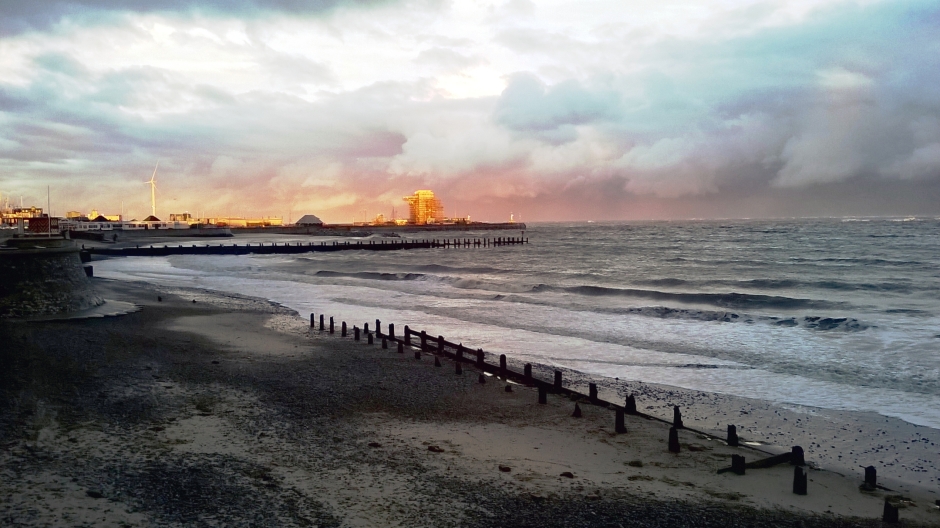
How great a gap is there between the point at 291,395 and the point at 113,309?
615 inches

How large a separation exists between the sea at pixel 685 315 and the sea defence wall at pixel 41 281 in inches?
358

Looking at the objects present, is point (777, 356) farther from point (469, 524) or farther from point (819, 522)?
point (469, 524)

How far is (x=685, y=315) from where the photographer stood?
29.5m

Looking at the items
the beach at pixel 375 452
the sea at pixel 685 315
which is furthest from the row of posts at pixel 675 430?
the sea at pixel 685 315

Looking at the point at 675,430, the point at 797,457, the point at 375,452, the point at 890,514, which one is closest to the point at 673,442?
the point at 675,430

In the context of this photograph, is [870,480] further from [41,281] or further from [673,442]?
[41,281]

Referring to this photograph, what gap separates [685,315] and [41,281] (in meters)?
27.1

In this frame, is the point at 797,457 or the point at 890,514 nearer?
the point at 890,514

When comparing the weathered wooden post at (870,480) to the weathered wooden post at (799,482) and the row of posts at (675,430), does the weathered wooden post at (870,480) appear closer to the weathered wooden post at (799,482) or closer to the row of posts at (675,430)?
the row of posts at (675,430)

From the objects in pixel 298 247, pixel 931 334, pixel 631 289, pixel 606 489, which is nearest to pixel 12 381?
pixel 606 489

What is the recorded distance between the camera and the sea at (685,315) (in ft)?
54.6

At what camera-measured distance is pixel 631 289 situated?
41.2 m

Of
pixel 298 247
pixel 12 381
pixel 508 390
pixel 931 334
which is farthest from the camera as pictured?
pixel 298 247

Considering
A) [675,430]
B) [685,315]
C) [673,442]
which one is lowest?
[685,315]
